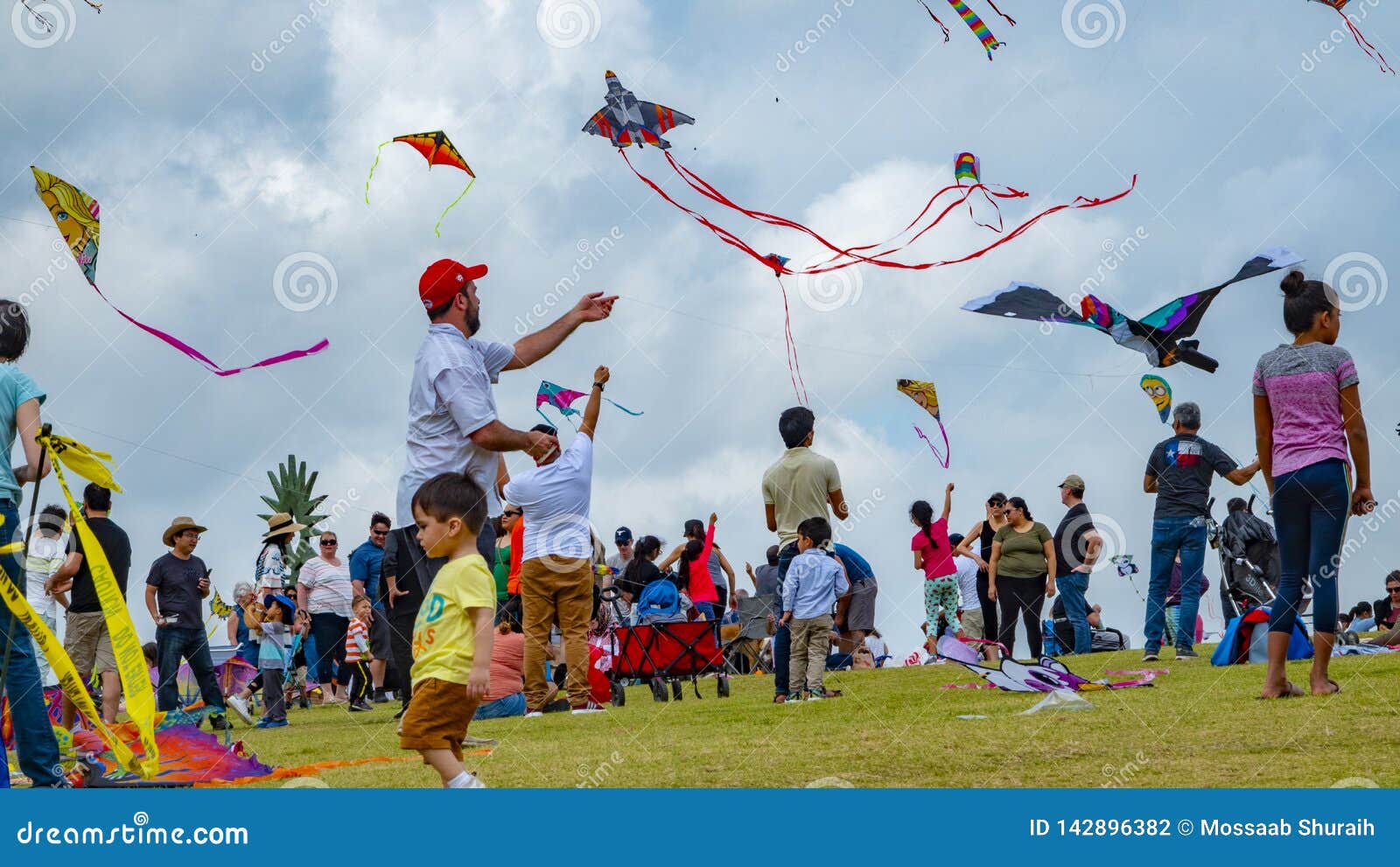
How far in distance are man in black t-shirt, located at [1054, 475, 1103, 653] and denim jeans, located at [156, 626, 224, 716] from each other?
628 centimetres

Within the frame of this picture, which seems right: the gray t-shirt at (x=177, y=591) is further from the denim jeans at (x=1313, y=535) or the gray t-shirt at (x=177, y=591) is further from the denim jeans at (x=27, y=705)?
the denim jeans at (x=1313, y=535)

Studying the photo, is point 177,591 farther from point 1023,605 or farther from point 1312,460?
point 1312,460

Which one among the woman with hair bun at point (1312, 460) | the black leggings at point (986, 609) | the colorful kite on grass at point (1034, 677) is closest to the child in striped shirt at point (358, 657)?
the black leggings at point (986, 609)

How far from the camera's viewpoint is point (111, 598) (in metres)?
4.38

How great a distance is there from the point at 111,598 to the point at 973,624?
8814 millimetres

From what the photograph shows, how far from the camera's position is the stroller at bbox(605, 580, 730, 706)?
9.22 metres

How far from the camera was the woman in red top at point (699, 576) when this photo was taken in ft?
36.1

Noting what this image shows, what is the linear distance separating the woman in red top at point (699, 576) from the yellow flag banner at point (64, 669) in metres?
6.82

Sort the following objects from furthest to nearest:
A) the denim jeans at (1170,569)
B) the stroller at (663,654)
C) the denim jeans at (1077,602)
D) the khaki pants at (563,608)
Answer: the denim jeans at (1077,602) < the stroller at (663,654) < the denim jeans at (1170,569) < the khaki pants at (563,608)

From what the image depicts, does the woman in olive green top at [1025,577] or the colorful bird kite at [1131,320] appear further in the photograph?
the woman in olive green top at [1025,577]

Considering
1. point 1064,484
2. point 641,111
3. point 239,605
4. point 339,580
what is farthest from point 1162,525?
point 239,605

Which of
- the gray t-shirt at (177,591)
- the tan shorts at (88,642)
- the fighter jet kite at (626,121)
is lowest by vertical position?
the tan shorts at (88,642)

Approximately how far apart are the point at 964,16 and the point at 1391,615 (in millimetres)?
8575

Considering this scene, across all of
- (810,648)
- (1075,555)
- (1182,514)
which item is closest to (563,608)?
(810,648)
